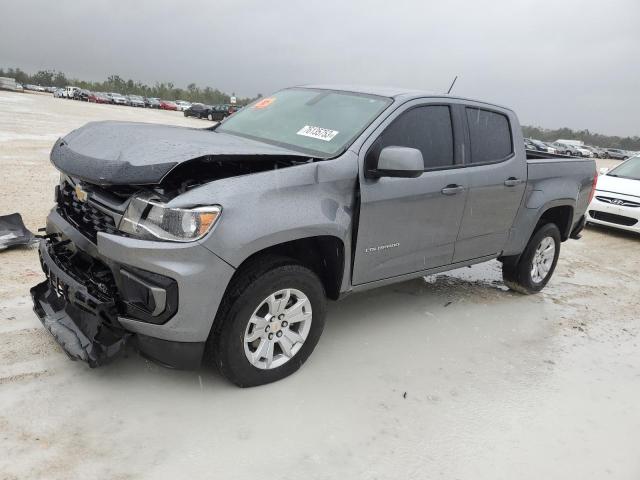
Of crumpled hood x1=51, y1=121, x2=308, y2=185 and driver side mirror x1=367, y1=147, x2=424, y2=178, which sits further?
driver side mirror x1=367, y1=147, x2=424, y2=178

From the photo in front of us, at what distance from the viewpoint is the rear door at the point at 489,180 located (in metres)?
4.43

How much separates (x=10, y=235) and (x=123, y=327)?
2.90 m

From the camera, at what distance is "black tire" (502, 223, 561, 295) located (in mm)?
5410

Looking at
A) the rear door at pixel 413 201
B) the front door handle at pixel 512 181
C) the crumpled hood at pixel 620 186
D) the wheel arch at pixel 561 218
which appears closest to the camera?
the rear door at pixel 413 201

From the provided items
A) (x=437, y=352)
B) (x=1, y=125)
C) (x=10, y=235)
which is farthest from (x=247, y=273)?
(x=1, y=125)

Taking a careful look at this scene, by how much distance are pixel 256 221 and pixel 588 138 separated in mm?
94878

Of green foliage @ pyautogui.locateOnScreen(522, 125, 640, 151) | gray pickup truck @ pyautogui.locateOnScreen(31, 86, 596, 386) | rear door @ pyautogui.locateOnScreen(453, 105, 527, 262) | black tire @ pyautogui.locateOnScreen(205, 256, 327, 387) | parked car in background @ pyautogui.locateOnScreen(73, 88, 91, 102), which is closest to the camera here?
gray pickup truck @ pyautogui.locateOnScreen(31, 86, 596, 386)

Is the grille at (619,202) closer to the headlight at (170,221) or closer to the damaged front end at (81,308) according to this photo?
the headlight at (170,221)

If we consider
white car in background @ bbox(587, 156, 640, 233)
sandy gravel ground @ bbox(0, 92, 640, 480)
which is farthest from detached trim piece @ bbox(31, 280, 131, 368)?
white car in background @ bbox(587, 156, 640, 233)

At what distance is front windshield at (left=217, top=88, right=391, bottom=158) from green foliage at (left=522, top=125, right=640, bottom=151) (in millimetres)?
76297

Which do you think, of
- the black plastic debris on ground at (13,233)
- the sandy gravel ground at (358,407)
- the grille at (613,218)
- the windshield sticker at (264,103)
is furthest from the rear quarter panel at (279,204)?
the grille at (613,218)

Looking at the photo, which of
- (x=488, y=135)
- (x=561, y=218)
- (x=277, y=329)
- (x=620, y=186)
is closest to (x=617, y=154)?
(x=620, y=186)

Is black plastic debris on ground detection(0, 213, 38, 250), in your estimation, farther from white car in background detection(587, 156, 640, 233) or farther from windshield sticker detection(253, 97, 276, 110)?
white car in background detection(587, 156, 640, 233)

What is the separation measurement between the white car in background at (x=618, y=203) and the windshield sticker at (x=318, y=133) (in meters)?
6.80
